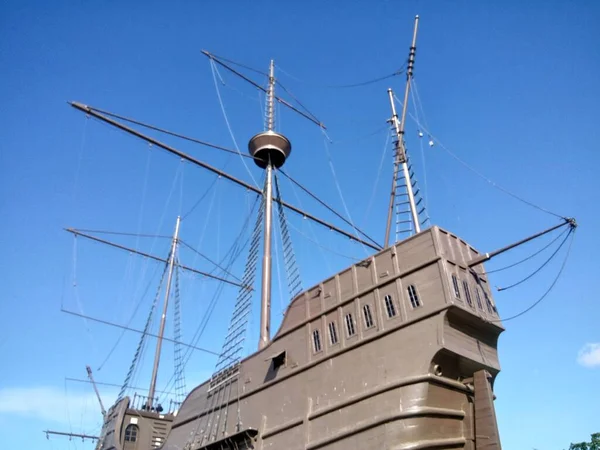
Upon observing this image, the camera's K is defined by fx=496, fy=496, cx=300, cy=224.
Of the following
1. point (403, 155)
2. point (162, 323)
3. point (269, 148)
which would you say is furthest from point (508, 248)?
point (162, 323)

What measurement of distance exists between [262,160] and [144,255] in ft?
49.4

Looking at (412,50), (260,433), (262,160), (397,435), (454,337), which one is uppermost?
(412,50)

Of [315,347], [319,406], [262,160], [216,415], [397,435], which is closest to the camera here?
[397,435]

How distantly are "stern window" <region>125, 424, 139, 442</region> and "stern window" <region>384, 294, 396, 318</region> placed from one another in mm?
14126

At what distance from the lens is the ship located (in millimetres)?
8844

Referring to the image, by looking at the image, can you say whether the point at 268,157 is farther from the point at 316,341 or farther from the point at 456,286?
the point at 456,286

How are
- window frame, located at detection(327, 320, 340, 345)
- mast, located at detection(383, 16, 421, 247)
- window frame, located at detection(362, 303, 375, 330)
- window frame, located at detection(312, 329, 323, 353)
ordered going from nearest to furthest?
window frame, located at detection(362, 303, 375, 330)
window frame, located at detection(327, 320, 340, 345)
window frame, located at detection(312, 329, 323, 353)
mast, located at detection(383, 16, 421, 247)

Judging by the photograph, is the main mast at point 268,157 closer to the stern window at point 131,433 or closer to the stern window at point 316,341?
the stern window at point 316,341

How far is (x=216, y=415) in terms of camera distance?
13.6 meters

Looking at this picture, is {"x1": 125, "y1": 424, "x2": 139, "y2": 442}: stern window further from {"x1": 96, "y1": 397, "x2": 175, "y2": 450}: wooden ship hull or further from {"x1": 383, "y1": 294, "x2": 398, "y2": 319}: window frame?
{"x1": 383, "y1": 294, "x2": 398, "y2": 319}: window frame

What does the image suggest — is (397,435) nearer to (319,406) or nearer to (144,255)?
(319,406)

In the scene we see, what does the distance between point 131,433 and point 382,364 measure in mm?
14087

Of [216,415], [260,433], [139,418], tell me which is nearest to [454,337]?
[260,433]

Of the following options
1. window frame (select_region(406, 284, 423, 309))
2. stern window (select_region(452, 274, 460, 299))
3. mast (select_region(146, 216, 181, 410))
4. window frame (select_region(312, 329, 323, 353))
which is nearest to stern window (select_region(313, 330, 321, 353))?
window frame (select_region(312, 329, 323, 353))
